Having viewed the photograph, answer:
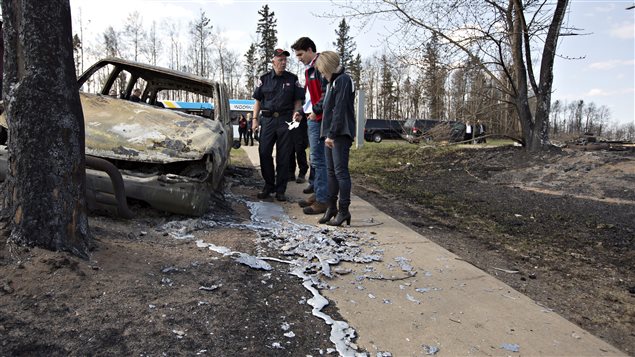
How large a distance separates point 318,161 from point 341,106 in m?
1.07

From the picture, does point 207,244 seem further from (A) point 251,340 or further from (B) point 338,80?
(B) point 338,80

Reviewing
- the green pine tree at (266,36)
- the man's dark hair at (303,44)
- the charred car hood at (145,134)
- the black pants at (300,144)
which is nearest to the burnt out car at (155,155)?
the charred car hood at (145,134)

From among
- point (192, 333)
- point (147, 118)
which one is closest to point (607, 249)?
point (192, 333)

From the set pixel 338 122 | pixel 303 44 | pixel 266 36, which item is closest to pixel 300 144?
pixel 303 44

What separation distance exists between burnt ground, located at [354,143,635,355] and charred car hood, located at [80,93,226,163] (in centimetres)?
256

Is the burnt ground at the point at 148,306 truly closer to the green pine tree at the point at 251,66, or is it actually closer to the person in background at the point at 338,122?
the person in background at the point at 338,122

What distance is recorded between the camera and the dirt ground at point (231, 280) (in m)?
2.02

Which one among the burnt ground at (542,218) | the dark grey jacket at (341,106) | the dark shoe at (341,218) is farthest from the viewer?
Answer: the dark shoe at (341,218)

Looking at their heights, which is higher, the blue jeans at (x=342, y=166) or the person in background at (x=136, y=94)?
the person in background at (x=136, y=94)

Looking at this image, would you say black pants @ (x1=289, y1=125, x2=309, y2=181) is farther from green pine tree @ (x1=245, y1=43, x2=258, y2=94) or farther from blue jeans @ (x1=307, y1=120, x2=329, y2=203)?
green pine tree @ (x1=245, y1=43, x2=258, y2=94)

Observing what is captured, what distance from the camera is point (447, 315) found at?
2.56m

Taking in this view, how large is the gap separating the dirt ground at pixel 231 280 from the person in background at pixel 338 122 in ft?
2.35

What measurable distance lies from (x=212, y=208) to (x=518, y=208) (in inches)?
172

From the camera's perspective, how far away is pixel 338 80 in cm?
439
